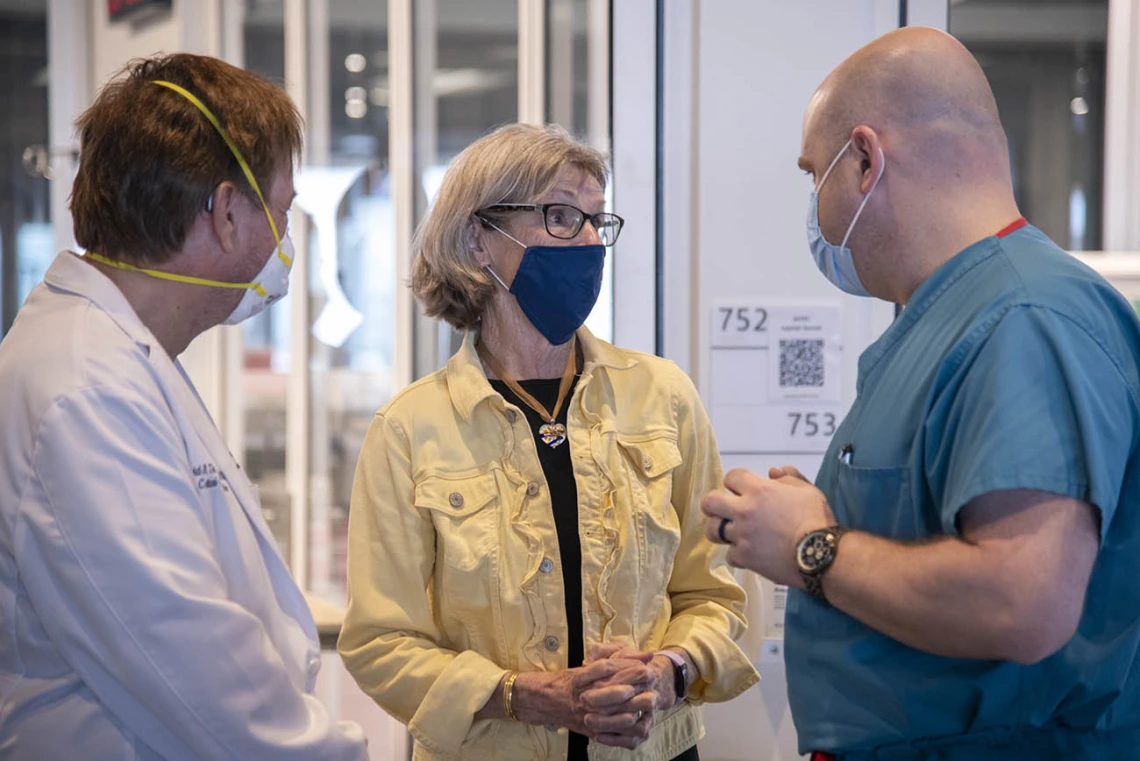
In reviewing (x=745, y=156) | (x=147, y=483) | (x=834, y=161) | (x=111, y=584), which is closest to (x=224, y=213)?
(x=147, y=483)

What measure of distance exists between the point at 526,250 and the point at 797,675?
79 cm

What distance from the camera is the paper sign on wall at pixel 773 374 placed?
2270mm

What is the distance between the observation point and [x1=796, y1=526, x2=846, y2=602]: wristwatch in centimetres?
113

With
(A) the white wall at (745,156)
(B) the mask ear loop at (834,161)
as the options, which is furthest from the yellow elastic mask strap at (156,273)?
(A) the white wall at (745,156)

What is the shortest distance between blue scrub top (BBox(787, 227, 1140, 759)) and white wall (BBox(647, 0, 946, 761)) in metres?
1.01

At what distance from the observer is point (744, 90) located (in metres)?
2.24

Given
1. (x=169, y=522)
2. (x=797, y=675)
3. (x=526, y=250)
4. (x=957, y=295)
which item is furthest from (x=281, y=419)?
(x=957, y=295)

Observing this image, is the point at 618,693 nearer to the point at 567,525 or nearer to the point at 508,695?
the point at 508,695

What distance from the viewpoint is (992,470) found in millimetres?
993

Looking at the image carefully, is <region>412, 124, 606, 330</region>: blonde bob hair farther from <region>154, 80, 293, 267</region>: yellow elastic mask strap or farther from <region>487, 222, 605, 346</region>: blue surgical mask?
<region>154, 80, 293, 267</region>: yellow elastic mask strap

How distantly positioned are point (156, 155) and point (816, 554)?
2.95 ft

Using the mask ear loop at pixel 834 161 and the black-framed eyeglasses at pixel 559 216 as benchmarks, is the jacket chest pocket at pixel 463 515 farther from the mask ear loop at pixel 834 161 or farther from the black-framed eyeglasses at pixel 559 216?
the mask ear loop at pixel 834 161

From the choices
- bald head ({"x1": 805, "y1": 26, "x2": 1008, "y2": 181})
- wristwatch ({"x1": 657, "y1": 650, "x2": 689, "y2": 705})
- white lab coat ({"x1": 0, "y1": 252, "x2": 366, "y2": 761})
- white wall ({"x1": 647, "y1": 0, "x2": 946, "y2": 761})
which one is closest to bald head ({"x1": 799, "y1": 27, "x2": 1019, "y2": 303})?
bald head ({"x1": 805, "y1": 26, "x2": 1008, "y2": 181})

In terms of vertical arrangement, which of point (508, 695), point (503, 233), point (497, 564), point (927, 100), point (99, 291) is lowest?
point (508, 695)
